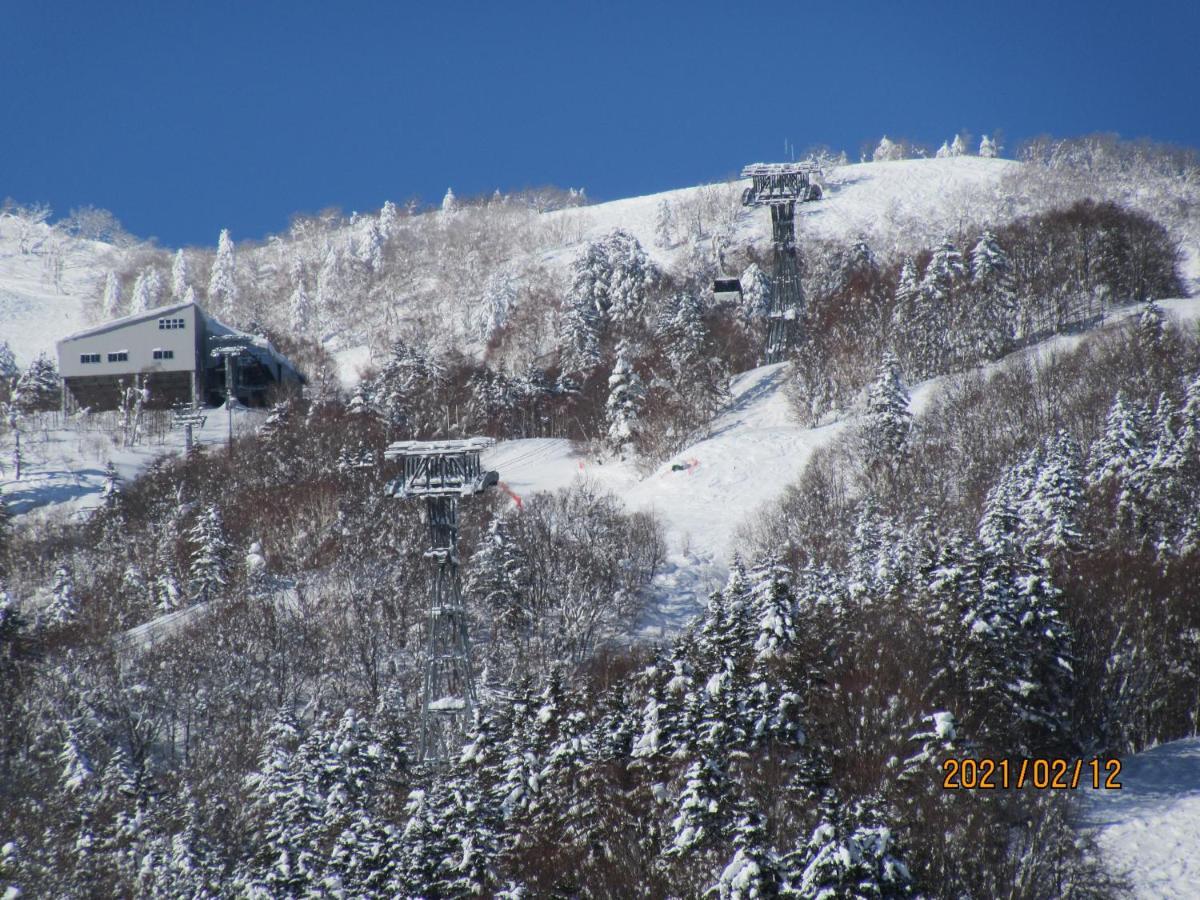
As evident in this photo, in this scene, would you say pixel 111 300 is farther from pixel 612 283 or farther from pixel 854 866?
pixel 854 866

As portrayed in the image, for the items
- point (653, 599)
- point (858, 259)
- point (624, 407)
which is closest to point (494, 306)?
point (858, 259)

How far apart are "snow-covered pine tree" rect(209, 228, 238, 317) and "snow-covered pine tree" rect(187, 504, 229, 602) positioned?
3125 inches

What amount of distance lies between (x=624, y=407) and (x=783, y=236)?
24273 mm

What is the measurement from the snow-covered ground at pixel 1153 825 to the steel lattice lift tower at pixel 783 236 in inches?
2354

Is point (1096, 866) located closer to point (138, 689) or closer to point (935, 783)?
point (935, 783)

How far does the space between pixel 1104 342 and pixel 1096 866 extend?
51.9 metres

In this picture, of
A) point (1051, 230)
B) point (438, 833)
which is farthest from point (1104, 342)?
point (438, 833)

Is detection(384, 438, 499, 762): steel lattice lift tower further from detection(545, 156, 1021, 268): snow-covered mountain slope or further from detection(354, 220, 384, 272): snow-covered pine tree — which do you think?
detection(354, 220, 384, 272): snow-covered pine tree

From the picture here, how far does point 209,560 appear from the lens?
58.2 meters

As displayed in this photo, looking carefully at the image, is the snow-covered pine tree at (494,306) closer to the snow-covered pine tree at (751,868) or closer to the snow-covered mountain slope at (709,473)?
the snow-covered mountain slope at (709,473)

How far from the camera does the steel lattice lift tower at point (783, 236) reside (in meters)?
85.6

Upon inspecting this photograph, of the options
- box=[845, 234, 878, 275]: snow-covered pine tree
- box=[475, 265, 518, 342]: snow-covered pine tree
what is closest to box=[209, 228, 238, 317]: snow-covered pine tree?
box=[475, 265, 518, 342]: snow-covered pine tree

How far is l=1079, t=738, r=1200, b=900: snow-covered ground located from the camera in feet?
72.7
